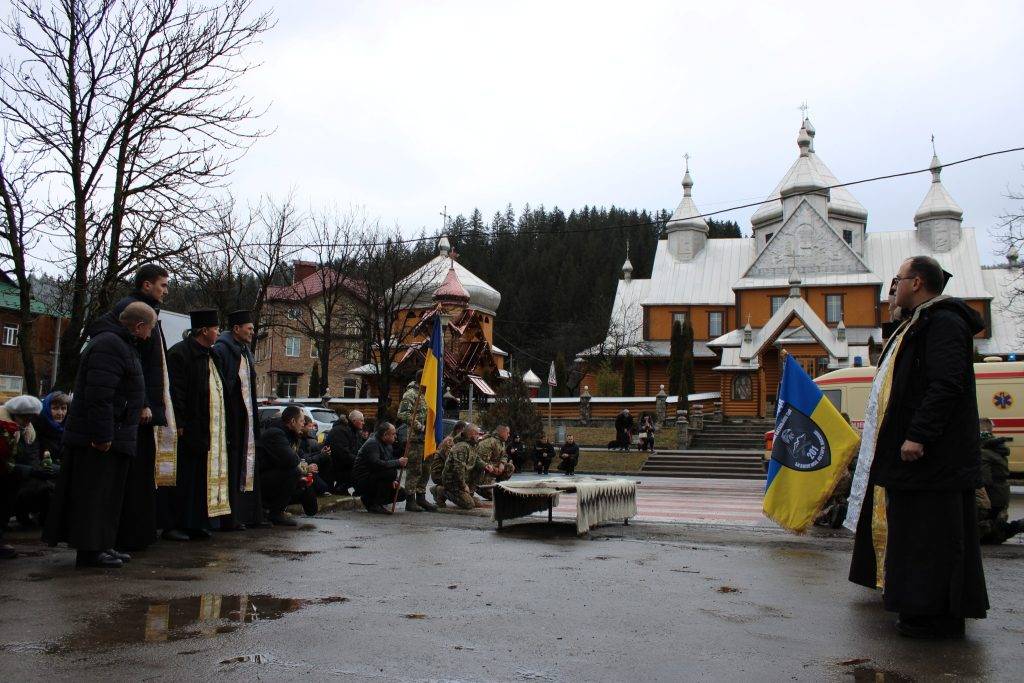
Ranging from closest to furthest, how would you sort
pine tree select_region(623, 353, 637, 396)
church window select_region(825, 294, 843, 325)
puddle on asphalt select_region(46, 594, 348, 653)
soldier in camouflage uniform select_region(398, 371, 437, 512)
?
1. puddle on asphalt select_region(46, 594, 348, 653)
2. soldier in camouflage uniform select_region(398, 371, 437, 512)
3. church window select_region(825, 294, 843, 325)
4. pine tree select_region(623, 353, 637, 396)

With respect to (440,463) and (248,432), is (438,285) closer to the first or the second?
(440,463)

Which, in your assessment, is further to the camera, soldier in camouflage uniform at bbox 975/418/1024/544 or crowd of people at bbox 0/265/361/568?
soldier in camouflage uniform at bbox 975/418/1024/544

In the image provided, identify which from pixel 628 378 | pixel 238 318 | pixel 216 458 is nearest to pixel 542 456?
pixel 238 318

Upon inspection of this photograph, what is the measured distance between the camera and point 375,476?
37.8 ft

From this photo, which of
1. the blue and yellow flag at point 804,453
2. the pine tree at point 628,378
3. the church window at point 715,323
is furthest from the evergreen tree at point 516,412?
the church window at point 715,323

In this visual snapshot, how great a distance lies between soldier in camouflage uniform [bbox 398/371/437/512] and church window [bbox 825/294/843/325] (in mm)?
45980

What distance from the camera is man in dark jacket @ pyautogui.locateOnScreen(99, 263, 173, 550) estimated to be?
273 inches

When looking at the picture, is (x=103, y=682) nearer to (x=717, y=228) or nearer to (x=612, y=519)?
(x=612, y=519)

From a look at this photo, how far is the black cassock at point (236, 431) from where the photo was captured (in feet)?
28.2

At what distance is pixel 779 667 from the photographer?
4.23 meters

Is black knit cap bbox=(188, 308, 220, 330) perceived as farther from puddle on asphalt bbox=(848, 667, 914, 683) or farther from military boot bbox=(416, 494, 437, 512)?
puddle on asphalt bbox=(848, 667, 914, 683)

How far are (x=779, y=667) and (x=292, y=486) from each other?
654cm

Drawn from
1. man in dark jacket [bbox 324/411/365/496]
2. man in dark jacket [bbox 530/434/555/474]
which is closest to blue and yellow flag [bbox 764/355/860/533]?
man in dark jacket [bbox 324/411/365/496]

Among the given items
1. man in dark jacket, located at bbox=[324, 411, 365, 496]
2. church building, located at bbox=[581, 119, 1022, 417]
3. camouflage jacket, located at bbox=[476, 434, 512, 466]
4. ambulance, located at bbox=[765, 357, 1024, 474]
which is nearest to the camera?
camouflage jacket, located at bbox=[476, 434, 512, 466]
